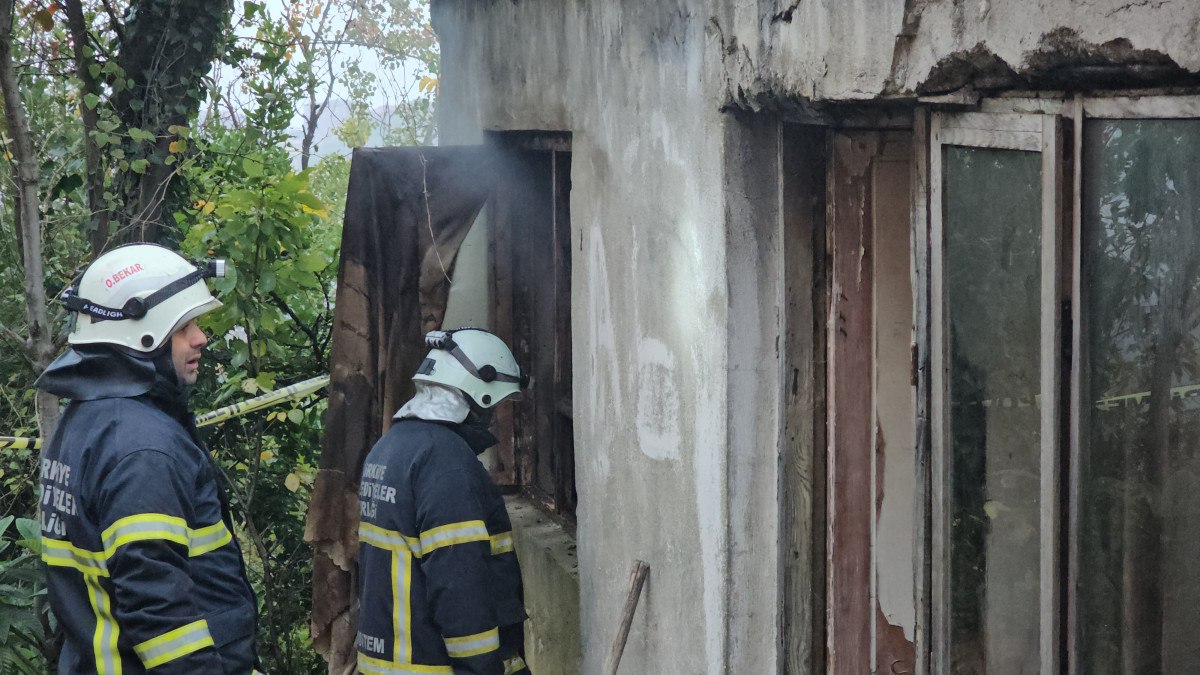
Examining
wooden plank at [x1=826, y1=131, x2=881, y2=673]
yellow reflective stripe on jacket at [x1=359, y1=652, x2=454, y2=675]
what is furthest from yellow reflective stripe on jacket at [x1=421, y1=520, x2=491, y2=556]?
Answer: wooden plank at [x1=826, y1=131, x2=881, y2=673]

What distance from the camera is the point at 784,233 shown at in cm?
320

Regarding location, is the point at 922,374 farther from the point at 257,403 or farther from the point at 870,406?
the point at 257,403

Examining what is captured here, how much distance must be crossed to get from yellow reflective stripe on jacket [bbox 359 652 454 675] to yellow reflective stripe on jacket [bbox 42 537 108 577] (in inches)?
47.8

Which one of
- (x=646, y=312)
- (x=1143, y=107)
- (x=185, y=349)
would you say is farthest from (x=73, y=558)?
(x=1143, y=107)

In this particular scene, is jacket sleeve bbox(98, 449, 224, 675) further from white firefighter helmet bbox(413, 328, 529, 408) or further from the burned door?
the burned door

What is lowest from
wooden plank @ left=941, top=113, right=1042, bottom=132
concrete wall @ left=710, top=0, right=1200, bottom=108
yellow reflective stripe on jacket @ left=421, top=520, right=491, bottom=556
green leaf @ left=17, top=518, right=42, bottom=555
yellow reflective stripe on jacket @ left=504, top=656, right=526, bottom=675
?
yellow reflective stripe on jacket @ left=504, top=656, right=526, bottom=675

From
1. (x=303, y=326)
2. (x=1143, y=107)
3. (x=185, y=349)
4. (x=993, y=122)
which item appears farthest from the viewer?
(x=303, y=326)

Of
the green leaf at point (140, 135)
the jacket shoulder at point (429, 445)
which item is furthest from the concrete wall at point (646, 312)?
the green leaf at point (140, 135)

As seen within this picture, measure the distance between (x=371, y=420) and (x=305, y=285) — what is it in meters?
1.19

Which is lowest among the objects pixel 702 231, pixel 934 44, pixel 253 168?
pixel 702 231

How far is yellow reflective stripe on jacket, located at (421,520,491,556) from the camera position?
4086 mm

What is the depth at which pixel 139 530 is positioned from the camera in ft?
10.5

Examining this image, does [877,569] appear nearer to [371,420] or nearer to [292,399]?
[371,420]

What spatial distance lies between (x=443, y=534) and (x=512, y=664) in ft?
2.06
